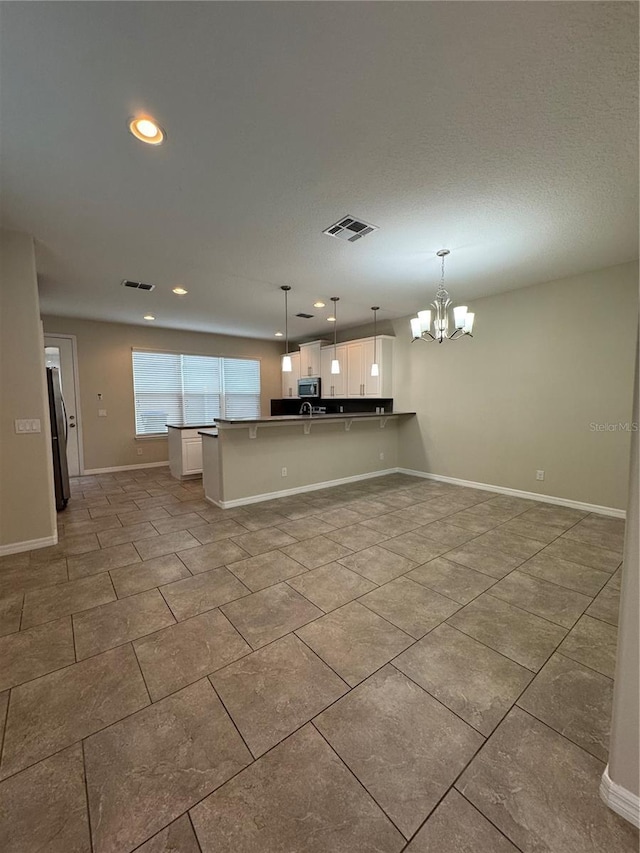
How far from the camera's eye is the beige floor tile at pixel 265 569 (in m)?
2.51

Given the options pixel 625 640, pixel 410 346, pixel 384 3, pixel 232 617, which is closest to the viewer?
pixel 625 640

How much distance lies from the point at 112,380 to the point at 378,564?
592 centimetres

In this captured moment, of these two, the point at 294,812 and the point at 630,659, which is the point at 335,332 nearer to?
the point at 630,659

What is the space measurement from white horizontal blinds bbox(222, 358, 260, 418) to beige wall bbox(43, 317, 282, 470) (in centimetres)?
88

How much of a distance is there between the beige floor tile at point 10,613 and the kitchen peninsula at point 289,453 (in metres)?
2.09

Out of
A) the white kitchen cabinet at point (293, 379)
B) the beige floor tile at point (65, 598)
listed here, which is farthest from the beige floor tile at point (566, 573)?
the white kitchen cabinet at point (293, 379)

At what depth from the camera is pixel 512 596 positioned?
7.64ft

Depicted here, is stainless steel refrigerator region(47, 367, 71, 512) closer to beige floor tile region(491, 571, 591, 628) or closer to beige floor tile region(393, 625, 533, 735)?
beige floor tile region(393, 625, 533, 735)

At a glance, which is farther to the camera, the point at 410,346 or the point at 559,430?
the point at 410,346

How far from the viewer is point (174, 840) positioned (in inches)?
40.6

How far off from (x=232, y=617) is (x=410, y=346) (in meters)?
5.00

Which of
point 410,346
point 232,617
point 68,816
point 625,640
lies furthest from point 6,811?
point 410,346

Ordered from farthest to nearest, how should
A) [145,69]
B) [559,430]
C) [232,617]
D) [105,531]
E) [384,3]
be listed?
[559,430] < [105,531] < [232,617] < [145,69] < [384,3]

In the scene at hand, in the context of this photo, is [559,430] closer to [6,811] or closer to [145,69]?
[145,69]
